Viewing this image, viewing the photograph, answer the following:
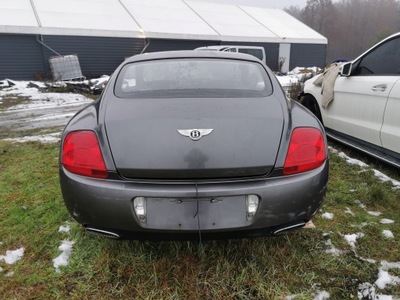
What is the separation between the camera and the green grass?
6.52 feet

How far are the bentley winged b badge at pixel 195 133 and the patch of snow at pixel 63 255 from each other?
49.2 inches

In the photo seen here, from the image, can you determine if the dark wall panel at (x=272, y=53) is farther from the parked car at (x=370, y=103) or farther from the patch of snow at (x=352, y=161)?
the patch of snow at (x=352, y=161)

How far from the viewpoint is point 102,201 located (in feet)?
5.93

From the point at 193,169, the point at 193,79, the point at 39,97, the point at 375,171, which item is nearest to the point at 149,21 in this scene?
the point at 39,97

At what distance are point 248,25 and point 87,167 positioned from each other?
2407 centimetres

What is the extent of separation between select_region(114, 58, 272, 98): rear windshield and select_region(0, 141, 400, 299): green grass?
1044 mm

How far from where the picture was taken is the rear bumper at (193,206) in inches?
69.3

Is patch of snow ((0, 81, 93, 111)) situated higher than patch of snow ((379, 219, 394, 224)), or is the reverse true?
patch of snow ((379, 219, 394, 224))

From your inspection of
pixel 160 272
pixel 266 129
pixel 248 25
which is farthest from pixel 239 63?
pixel 248 25

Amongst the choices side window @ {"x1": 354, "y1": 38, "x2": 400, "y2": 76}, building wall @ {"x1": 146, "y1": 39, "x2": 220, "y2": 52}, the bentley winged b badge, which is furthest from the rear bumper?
building wall @ {"x1": 146, "y1": 39, "x2": 220, "y2": 52}

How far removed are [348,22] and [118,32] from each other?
62.9 metres

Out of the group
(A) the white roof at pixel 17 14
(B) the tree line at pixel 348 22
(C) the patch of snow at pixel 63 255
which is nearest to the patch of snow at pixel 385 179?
(C) the patch of snow at pixel 63 255

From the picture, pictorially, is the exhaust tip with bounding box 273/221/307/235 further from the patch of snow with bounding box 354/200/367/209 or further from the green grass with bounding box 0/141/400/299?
the patch of snow with bounding box 354/200/367/209

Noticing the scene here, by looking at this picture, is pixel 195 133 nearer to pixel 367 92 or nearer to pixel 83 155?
pixel 83 155
